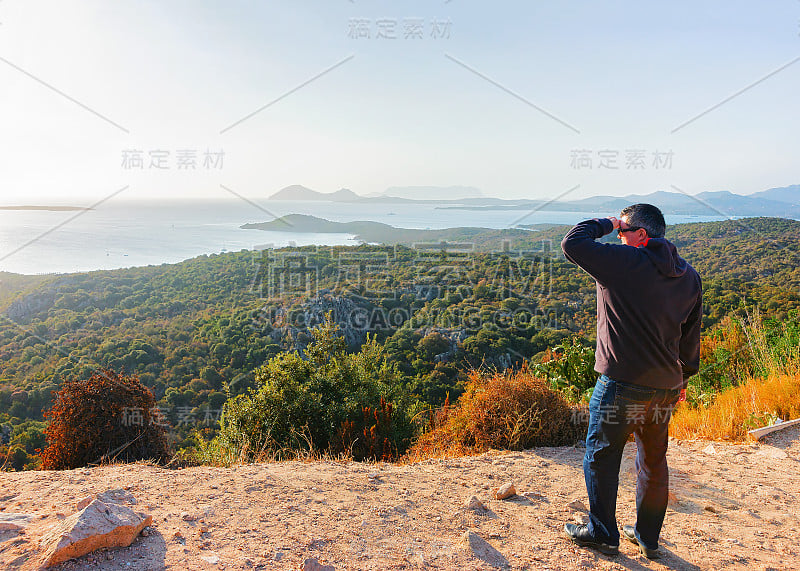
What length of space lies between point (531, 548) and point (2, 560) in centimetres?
236

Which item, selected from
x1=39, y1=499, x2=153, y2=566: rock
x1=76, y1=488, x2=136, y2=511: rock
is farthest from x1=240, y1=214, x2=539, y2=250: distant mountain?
x1=39, y1=499, x2=153, y2=566: rock

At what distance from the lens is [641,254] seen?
1.85 metres

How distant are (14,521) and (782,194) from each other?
35378mm

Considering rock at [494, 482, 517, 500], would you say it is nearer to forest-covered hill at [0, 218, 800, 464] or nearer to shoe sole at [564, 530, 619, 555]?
shoe sole at [564, 530, 619, 555]

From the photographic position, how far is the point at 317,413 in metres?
5.25

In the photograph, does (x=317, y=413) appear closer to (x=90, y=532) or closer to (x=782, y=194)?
(x=90, y=532)

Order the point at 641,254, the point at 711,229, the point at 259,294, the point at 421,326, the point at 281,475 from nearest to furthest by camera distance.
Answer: the point at 641,254 → the point at 281,475 → the point at 421,326 → the point at 711,229 → the point at 259,294

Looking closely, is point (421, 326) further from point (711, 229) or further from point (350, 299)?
point (711, 229)

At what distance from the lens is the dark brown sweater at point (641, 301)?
1.84 meters

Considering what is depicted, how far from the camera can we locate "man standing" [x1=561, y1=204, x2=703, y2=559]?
73.2 inches

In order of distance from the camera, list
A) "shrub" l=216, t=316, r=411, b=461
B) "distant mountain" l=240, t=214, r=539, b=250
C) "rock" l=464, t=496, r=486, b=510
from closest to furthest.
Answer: "rock" l=464, t=496, r=486, b=510, "shrub" l=216, t=316, r=411, b=461, "distant mountain" l=240, t=214, r=539, b=250

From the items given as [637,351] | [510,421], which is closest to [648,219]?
[637,351]

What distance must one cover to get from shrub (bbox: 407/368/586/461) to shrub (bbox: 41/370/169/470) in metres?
3.14

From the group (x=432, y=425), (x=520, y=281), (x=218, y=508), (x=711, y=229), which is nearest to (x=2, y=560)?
(x=218, y=508)
